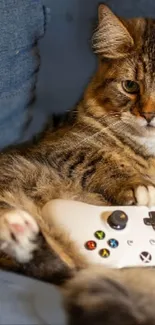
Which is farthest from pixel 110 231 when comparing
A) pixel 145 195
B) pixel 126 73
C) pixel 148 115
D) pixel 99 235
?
pixel 126 73

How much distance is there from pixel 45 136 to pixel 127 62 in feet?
0.99

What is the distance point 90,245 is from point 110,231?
0.05m

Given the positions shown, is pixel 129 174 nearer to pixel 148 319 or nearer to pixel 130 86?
pixel 130 86

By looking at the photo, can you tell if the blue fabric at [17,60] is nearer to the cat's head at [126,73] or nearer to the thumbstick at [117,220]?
the cat's head at [126,73]

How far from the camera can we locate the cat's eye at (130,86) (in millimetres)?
1354

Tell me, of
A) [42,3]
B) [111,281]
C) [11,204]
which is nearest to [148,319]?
[111,281]

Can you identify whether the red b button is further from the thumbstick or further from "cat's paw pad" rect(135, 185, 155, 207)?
"cat's paw pad" rect(135, 185, 155, 207)

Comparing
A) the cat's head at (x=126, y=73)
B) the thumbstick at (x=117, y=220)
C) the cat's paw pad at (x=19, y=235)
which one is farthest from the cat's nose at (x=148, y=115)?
the cat's paw pad at (x=19, y=235)

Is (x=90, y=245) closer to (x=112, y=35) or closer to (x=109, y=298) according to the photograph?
(x=109, y=298)

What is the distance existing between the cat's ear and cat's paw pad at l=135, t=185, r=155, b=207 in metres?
0.36

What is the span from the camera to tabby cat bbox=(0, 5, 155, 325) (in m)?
1.27

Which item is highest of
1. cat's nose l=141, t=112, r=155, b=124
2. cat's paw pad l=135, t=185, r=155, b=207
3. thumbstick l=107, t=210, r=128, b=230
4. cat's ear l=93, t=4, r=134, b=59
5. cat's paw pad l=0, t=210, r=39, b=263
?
cat's ear l=93, t=4, r=134, b=59

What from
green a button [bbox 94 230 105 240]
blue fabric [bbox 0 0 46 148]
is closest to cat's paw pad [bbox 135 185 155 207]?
green a button [bbox 94 230 105 240]

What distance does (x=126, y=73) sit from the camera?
136 centimetres
